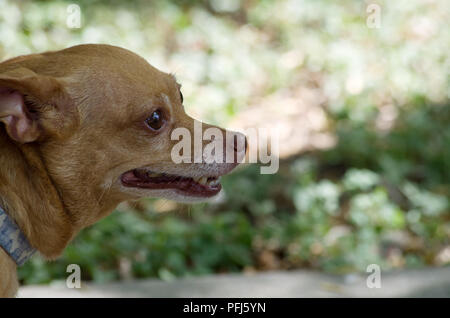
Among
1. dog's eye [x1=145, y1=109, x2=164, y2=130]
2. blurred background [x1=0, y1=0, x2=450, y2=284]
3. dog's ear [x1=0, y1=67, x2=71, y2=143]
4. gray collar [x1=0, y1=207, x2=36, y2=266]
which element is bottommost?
gray collar [x1=0, y1=207, x2=36, y2=266]

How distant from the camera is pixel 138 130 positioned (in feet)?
10.7

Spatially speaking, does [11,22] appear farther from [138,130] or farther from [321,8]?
[138,130]

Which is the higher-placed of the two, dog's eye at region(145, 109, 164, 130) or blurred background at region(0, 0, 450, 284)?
blurred background at region(0, 0, 450, 284)

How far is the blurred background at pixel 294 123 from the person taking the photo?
567 cm

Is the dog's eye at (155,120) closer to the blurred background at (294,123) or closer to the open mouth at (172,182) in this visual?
the open mouth at (172,182)

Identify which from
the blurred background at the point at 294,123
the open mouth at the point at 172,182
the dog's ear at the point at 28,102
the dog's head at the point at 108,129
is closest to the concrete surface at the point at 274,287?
the blurred background at the point at 294,123

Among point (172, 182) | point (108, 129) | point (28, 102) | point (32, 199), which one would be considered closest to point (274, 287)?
point (172, 182)

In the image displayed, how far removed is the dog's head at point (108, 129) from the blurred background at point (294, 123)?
1.37m

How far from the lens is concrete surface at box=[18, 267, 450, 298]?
15.0ft

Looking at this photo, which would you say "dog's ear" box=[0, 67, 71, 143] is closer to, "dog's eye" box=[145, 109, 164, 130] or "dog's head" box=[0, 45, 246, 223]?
"dog's head" box=[0, 45, 246, 223]

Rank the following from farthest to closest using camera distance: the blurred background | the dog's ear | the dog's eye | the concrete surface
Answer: the blurred background
the concrete surface
the dog's eye
the dog's ear

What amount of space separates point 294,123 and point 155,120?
15.6ft

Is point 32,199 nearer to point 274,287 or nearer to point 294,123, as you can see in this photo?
point 274,287

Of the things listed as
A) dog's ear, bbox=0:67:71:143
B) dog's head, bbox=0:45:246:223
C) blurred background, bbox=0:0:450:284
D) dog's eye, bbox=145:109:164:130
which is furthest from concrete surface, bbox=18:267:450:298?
dog's ear, bbox=0:67:71:143
